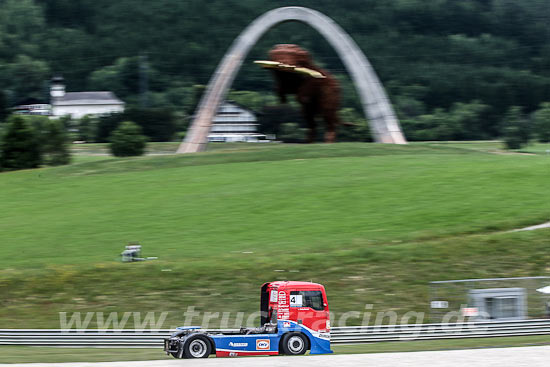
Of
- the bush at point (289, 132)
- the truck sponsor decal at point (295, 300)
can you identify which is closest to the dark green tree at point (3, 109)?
the bush at point (289, 132)

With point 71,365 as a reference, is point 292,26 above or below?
above

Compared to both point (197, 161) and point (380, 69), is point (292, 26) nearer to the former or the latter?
point (380, 69)

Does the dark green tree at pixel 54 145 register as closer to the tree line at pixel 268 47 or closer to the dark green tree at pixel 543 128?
the tree line at pixel 268 47

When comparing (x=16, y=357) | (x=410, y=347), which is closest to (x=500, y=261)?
(x=410, y=347)

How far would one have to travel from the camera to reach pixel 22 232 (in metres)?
31.5

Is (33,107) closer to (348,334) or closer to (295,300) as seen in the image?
(348,334)

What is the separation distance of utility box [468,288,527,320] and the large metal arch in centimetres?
3563

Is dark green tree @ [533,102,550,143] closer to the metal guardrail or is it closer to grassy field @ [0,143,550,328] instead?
grassy field @ [0,143,550,328]

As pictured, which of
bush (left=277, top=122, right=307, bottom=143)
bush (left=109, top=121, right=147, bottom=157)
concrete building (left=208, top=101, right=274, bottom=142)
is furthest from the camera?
concrete building (left=208, top=101, right=274, bottom=142)

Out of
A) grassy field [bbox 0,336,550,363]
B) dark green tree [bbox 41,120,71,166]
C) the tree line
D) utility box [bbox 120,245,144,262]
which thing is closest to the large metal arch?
dark green tree [bbox 41,120,71,166]

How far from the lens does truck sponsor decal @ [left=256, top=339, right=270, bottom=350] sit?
15484mm

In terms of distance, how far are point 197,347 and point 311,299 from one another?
9.25 ft

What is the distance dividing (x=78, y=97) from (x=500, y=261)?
115906 millimetres

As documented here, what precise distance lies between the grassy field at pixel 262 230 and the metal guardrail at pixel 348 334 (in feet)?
8.78
